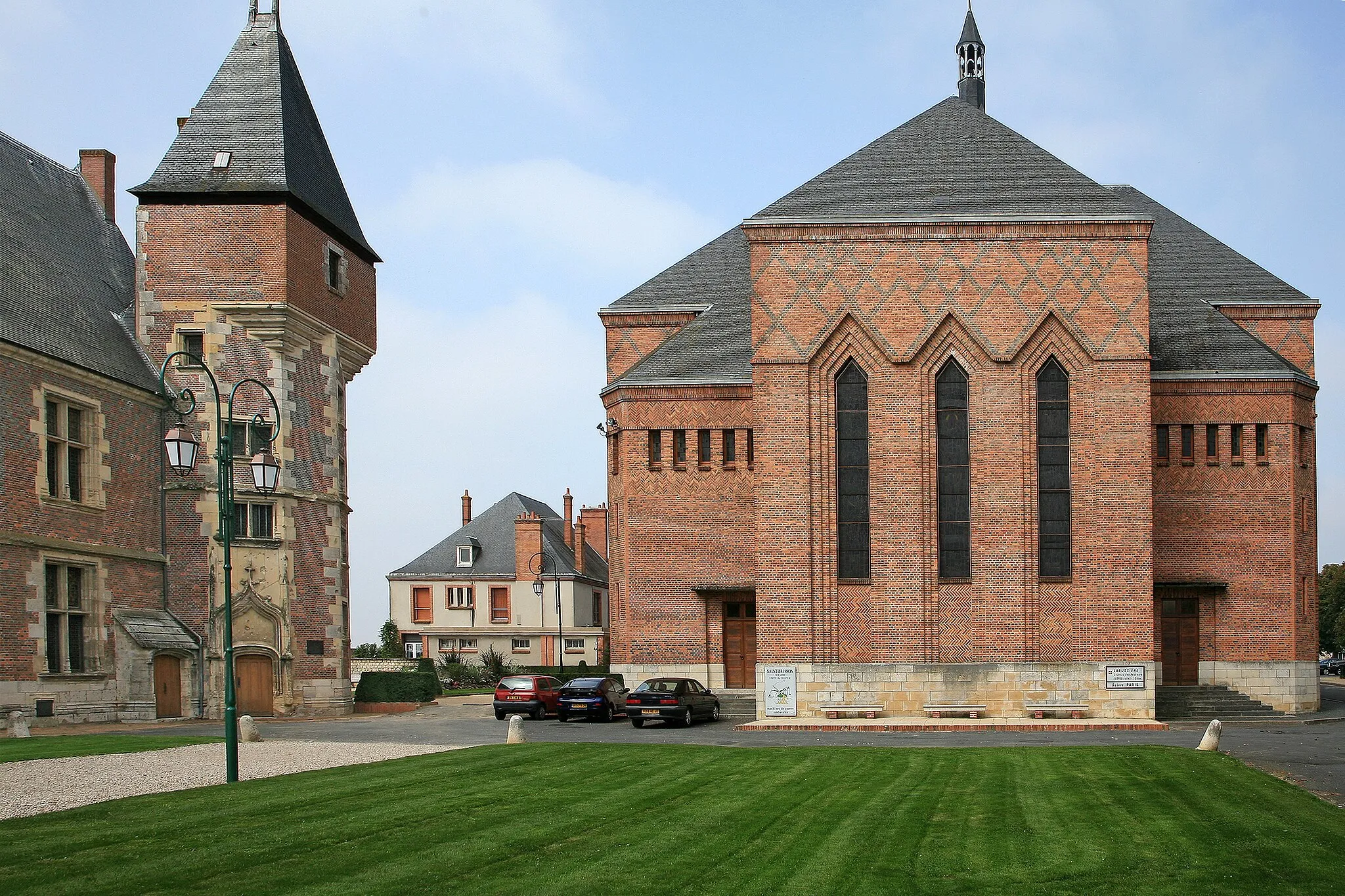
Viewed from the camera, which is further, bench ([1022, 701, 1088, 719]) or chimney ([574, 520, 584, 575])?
chimney ([574, 520, 584, 575])

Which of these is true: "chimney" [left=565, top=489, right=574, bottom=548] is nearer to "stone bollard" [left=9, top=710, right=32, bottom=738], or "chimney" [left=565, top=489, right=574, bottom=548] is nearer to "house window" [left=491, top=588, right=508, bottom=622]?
"house window" [left=491, top=588, right=508, bottom=622]

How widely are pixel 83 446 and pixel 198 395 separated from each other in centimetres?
453

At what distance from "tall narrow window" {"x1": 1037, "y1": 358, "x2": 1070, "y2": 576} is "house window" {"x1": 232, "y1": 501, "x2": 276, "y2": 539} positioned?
2088cm

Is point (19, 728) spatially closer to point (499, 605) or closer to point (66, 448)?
point (66, 448)

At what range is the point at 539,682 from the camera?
38.3 meters

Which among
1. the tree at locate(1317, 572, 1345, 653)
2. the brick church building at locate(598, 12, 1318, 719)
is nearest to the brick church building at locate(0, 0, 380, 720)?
the brick church building at locate(598, 12, 1318, 719)

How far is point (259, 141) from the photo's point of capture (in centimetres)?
3903

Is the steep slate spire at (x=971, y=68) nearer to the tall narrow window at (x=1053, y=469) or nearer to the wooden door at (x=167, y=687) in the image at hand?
the tall narrow window at (x=1053, y=469)

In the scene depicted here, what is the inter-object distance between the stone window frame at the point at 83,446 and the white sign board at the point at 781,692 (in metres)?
17.5

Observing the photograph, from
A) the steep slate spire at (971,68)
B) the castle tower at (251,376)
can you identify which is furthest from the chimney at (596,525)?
the castle tower at (251,376)

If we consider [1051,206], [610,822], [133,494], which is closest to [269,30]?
[133,494]

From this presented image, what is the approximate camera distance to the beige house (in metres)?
77.4

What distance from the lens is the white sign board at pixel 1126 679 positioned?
3447cm

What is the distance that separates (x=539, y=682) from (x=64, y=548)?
12.9m
